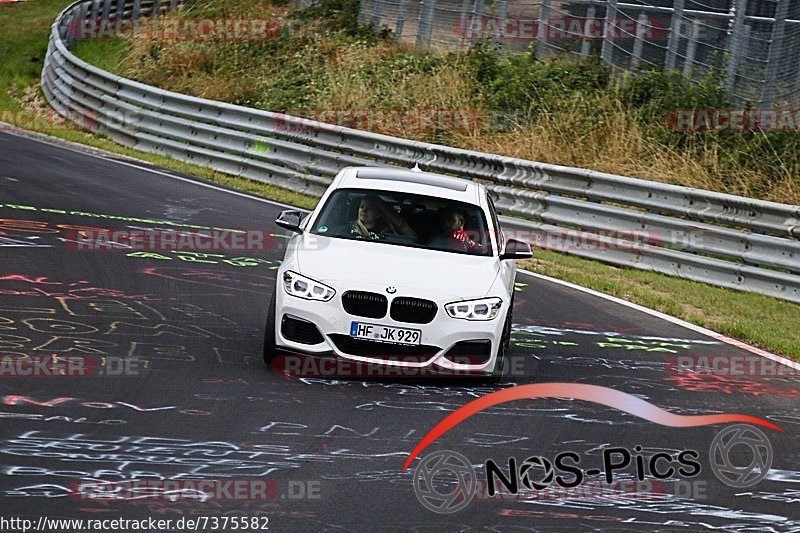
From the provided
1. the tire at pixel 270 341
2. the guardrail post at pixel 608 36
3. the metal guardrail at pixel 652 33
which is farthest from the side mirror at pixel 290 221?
the guardrail post at pixel 608 36

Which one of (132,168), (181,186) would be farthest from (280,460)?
(132,168)

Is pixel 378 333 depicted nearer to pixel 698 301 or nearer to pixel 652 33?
pixel 698 301

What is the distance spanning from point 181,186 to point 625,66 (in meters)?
8.89

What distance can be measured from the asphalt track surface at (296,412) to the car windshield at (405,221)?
1103 mm

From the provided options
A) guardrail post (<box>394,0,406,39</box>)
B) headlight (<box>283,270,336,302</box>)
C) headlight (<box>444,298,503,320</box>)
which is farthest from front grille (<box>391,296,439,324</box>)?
guardrail post (<box>394,0,406,39</box>)

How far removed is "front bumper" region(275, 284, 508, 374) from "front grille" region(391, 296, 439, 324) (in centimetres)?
3

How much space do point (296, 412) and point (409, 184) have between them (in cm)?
327

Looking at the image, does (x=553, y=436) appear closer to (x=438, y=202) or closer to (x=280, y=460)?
(x=280, y=460)

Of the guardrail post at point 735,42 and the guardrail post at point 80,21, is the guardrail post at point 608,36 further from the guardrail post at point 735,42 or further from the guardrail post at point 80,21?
the guardrail post at point 80,21

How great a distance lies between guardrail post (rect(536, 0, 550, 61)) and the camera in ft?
82.9

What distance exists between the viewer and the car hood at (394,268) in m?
9.24

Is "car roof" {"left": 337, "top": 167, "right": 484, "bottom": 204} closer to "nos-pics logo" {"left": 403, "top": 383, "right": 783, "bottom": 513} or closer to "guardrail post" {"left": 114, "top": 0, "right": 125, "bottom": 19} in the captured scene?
"nos-pics logo" {"left": 403, "top": 383, "right": 783, "bottom": 513}

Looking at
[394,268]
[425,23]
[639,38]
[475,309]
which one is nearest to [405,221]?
[394,268]

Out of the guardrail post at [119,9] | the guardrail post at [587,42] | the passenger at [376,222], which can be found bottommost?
the passenger at [376,222]
